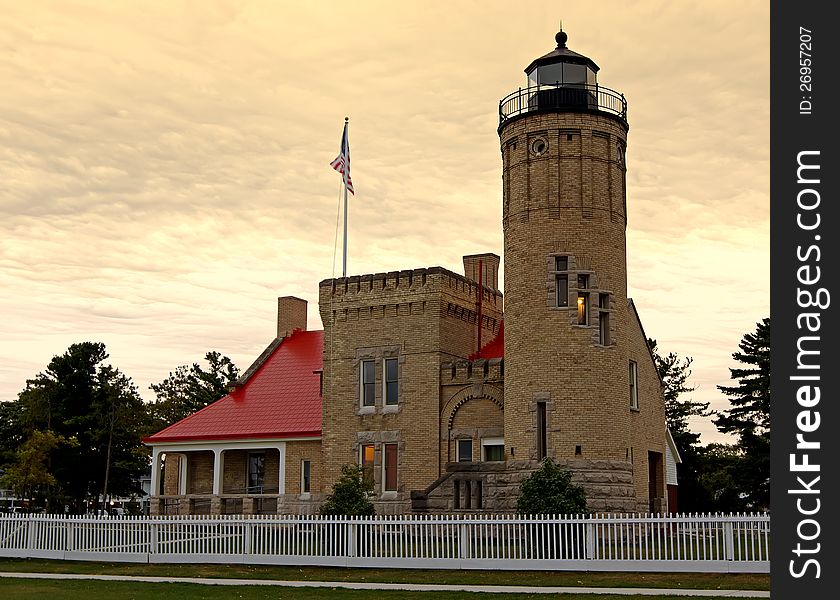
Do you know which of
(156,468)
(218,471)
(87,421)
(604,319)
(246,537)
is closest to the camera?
(246,537)

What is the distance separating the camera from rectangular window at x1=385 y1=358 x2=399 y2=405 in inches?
1433

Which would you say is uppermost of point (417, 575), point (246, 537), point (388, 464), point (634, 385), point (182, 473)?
point (634, 385)

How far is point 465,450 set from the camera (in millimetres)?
34781

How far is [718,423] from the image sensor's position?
52.9m

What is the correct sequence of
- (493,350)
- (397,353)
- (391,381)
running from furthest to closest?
(493,350)
(391,381)
(397,353)

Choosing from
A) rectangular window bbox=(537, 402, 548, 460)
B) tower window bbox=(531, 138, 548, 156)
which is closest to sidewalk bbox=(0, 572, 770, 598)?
rectangular window bbox=(537, 402, 548, 460)

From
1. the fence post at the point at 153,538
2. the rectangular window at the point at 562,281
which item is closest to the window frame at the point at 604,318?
the rectangular window at the point at 562,281

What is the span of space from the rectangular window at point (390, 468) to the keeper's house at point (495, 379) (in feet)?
0.17

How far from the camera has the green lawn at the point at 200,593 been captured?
762 inches

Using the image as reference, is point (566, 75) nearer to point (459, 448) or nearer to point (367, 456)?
point (459, 448)

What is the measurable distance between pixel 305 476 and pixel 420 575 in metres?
15.3

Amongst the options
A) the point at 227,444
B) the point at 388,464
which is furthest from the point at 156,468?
the point at 388,464
